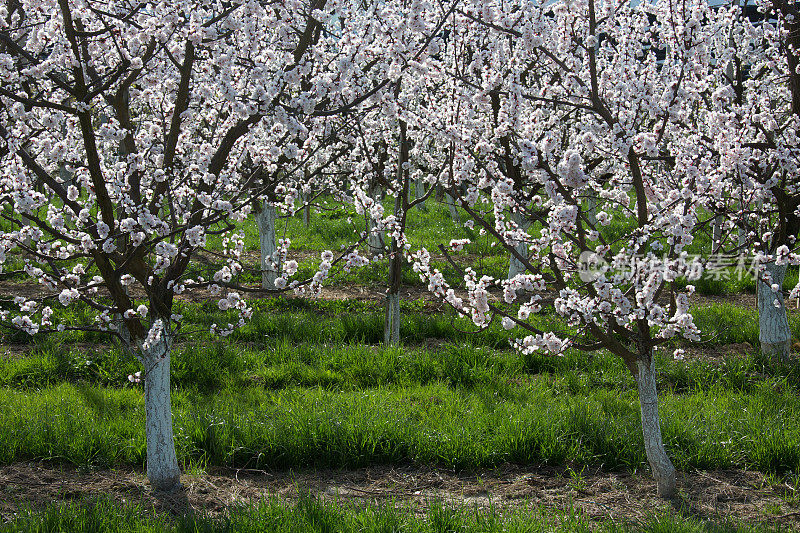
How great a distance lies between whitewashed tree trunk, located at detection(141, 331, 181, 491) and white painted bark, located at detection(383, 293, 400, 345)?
3149mm

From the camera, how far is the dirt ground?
12.9ft

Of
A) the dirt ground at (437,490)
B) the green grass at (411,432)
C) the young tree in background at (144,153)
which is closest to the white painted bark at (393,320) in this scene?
the green grass at (411,432)

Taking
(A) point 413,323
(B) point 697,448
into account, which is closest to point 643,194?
(B) point 697,448

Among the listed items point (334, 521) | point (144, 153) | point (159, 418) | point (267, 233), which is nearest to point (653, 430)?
point (334, 521)

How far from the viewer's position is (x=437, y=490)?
4.33 metres

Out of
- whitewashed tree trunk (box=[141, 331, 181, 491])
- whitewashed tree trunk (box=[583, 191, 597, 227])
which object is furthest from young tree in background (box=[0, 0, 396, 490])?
whitewashed tree trunk (box=[583, 191, 597, 227])

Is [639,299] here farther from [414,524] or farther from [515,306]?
[515,306]

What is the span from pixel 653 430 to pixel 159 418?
3.25 meters

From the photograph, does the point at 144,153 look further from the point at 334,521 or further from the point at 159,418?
the point at 334,521

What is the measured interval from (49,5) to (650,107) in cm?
390

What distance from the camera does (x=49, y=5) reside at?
12.9 feet

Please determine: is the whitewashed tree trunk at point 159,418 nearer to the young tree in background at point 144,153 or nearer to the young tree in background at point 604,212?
the young tree in background at point 144,153

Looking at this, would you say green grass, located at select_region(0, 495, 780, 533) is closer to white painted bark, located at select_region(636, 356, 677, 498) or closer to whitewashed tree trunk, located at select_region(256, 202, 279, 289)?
white painted bark, located at select_region(636, 356, 677, 498)

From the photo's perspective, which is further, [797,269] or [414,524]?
[797,269]
